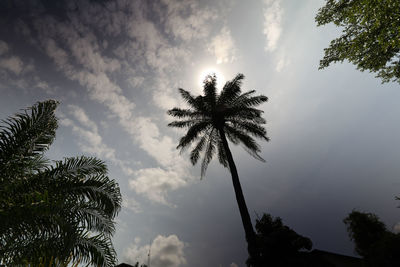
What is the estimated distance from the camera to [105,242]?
576cm

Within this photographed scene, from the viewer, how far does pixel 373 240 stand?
49.5ft

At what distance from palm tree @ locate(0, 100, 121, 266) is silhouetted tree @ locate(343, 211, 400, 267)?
55.7ft

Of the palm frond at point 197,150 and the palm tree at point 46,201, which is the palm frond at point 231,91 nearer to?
the palm frond at point 197,150

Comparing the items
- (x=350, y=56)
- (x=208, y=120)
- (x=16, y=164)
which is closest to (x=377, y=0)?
(x=350, y=56)

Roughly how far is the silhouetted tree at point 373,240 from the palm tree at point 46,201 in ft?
55.7

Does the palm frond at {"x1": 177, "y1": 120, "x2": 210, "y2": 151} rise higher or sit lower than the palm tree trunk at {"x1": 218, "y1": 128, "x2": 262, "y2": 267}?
higher

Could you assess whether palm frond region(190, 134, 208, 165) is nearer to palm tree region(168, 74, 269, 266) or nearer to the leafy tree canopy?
palm tree region(168, 74, 269, 266)

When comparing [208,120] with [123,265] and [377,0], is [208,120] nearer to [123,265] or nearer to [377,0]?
[377,0]

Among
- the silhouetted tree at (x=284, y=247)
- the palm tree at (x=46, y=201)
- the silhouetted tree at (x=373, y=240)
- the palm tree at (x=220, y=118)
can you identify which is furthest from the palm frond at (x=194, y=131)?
the silhouetted tree at (x=373, y=240)

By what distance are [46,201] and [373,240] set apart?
2235cm

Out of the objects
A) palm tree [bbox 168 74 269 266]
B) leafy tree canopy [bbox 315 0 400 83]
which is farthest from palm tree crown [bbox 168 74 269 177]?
leafy tree canopy [bbox 315 0 400 83]

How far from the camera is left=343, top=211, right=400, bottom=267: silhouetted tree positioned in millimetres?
11961

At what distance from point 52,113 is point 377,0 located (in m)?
13.2

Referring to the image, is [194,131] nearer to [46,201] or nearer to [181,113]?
[181,113]
